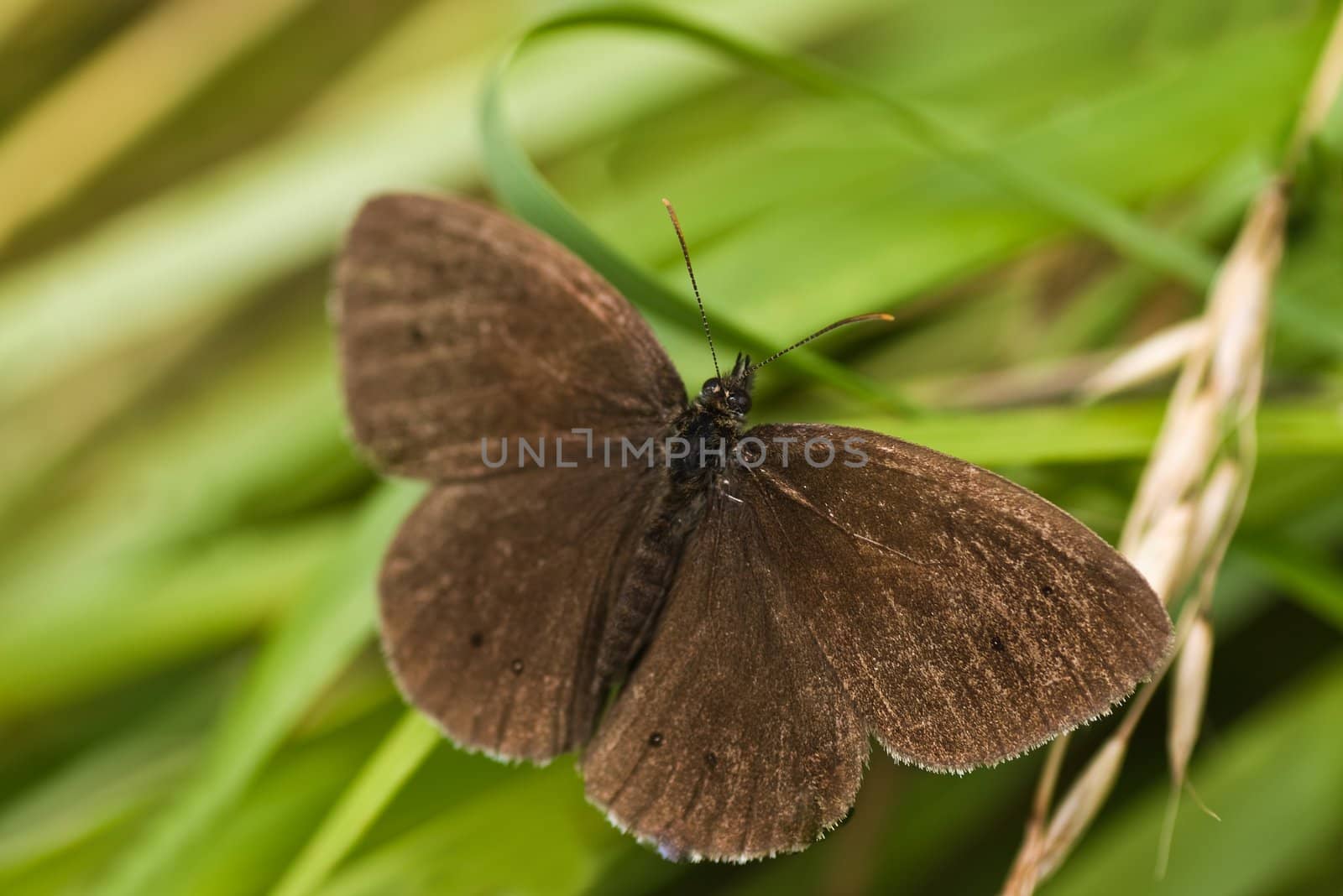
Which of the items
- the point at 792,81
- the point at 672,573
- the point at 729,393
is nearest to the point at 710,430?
the point at 729,393

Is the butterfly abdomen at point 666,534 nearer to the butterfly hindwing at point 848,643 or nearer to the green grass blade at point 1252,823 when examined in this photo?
the butterfly hindwing at point 848,643

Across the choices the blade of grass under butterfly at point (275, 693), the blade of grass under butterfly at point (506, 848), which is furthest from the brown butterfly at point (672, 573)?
the blade of grass under butterfly at point (506, 848)

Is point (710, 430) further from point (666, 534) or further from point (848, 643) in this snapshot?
point (848, 643)

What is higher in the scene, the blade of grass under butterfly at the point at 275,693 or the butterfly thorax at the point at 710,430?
the butterfly thorax at the point at 710,430

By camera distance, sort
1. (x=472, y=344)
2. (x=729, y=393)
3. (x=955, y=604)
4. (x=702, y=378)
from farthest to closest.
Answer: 1. (x=702, y=378)
2. (x=472, y=344)
3. (x=729, y=393)
4. (x=955, y=604)

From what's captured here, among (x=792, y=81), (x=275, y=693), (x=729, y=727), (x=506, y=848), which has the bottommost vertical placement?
(x=506, y=848)

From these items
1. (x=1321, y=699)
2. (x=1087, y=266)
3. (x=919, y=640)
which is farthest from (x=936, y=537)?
(x=1087, y=266)

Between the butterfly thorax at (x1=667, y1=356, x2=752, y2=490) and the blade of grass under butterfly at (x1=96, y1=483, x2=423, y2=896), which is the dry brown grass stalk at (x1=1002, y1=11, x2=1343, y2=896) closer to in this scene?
the butterfly thorax at (x1=667, y1=356, x2=752, y2=490)

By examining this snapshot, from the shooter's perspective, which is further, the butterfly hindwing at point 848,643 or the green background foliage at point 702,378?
the green background foliage at point 702,378
